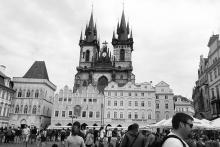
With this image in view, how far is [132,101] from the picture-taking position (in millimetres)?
54781

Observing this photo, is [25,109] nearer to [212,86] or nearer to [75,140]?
[212,86]

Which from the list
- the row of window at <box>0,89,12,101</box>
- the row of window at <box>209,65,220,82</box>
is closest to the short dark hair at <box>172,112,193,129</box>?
the row of window at <box>209,65,220,82</box>

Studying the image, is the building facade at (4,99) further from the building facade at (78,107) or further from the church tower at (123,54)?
the church tower at (123,54)

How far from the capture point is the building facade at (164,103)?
57.0m

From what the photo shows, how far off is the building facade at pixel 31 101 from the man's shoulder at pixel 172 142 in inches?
2103

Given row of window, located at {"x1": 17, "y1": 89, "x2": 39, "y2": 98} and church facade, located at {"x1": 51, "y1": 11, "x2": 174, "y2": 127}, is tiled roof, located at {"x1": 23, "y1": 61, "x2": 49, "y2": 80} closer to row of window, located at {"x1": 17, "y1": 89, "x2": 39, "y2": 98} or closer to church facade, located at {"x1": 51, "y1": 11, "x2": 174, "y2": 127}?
row of window, located at {"x1": 17, "y1": 89, "x2": 39, "y2": 98}

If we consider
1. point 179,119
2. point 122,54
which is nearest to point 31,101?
point 122,54

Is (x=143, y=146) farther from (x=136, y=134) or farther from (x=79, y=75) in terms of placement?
(x=79, y=75)

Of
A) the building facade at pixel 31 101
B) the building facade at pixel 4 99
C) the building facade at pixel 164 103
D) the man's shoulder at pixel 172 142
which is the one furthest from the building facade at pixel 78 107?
the man's shoulder at pixel 172 142

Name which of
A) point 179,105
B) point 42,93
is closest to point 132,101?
point 42,93

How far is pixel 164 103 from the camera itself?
5759cm

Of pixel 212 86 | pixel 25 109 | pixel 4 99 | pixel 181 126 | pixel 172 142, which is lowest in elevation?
pixel 172 142

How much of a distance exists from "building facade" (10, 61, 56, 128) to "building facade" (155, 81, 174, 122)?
28.5 m

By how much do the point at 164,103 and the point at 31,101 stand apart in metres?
33.3
